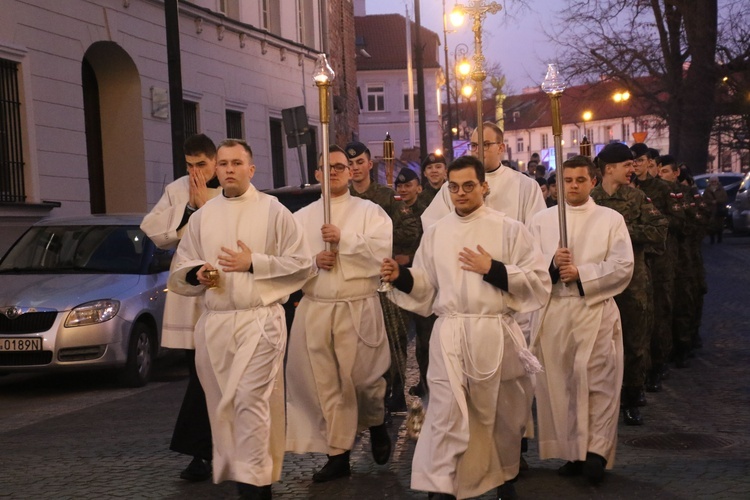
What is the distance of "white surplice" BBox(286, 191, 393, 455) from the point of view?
777 centimetres

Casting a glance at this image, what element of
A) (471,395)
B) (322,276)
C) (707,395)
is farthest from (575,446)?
(707,395)

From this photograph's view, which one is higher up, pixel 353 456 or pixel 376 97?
pixel 376 97

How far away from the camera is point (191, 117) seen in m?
23.9

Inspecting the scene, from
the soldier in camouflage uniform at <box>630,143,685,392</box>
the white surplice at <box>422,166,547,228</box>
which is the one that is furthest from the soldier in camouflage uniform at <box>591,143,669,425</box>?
the soldier in camouflage uniform at <box>630,143,685,392</box>

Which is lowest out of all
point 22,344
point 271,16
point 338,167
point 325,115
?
point 22,344

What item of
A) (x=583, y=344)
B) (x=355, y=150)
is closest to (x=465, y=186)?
(x=583, y=344)

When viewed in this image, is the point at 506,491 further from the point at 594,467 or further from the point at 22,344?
the point at 22,344

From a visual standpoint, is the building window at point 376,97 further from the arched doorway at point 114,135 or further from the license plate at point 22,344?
the license plate at point 22,344

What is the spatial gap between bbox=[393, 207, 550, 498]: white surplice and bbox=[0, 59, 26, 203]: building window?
11199 millimetres

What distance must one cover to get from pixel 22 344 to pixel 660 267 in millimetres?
5780

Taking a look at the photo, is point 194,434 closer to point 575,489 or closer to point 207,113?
point 575,489

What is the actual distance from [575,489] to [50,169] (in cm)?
1259

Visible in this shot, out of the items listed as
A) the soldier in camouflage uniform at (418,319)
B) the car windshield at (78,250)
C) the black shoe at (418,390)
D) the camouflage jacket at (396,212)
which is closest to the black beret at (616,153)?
the camouflage jacket at (396,212)

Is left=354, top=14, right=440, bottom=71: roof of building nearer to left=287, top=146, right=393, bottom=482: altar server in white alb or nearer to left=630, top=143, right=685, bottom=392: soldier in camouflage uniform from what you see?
left=630, top=143, right=685, bottom=392: soldier in camouflage uniform
